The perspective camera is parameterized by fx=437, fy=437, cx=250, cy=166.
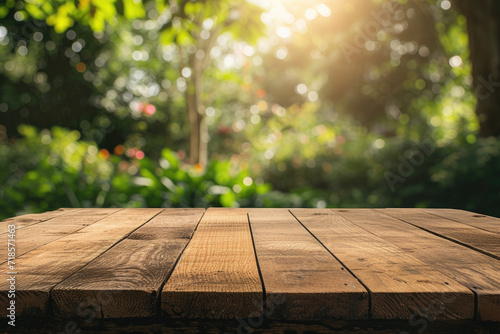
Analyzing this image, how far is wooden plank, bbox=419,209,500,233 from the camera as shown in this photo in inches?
66.9

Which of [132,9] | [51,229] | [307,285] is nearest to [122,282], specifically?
[307,285]

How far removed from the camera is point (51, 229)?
1605 millimetres

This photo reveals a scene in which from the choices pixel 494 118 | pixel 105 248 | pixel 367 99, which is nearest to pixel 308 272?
pixel 105 248

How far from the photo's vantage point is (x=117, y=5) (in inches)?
97.4

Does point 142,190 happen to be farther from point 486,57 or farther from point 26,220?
point 486,57

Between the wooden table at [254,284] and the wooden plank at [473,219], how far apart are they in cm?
31

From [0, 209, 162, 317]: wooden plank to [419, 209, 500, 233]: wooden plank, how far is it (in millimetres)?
1340

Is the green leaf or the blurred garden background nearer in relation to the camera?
the green leaf

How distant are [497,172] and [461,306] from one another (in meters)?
3.58

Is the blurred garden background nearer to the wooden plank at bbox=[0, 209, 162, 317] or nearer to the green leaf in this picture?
the green leaf

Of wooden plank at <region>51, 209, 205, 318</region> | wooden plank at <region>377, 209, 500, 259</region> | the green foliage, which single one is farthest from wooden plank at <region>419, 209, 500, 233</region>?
the green foliage

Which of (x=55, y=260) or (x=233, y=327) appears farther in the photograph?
(x=55, y=260)

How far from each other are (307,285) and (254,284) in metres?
0.11

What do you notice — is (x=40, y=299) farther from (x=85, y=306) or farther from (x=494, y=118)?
(x=494, y=118)
